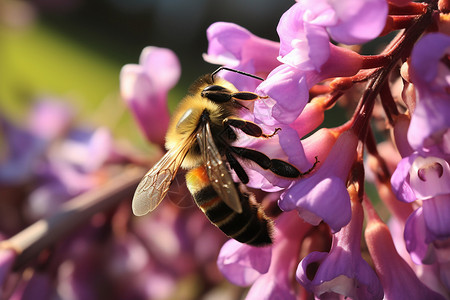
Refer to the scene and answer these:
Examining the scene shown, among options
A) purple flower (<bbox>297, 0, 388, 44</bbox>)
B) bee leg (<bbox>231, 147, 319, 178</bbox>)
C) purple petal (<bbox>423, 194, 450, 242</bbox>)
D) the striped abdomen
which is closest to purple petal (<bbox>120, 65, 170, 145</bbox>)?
the striped abdomen

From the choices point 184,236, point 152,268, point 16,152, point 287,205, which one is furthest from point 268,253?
point 16,152

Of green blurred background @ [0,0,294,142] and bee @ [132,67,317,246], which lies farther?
green blurred background @ [0,0,294,142]

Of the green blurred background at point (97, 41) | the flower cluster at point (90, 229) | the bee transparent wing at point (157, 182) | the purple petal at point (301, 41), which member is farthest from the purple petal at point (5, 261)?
the green blurred background at point (97, 41)

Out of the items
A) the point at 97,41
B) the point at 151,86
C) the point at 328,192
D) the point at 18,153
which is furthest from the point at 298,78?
the point at 97,41

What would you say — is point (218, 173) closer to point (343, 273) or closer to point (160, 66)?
point (343, 273)

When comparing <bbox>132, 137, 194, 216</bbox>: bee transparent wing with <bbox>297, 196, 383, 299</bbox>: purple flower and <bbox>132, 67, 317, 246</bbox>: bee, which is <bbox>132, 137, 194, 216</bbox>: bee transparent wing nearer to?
<bbox>132, 67, 317, 246</bbox>: bee

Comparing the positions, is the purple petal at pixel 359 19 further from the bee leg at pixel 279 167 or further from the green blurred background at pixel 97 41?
the green blurred background at pixel 97 41
